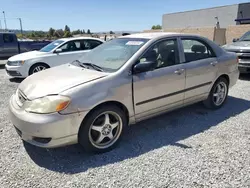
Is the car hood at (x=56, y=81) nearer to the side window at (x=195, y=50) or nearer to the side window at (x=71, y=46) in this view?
the side window at (x=195, y=50)

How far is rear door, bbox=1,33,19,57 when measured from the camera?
1098 cm

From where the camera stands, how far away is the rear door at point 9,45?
1098 centimetres

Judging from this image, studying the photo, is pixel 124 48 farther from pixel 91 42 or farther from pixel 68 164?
pixel 91 42

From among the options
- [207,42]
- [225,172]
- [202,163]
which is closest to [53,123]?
[202,163]

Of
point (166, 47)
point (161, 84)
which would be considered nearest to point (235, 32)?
point (166, 47)

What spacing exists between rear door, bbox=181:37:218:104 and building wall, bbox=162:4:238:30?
3556 cm

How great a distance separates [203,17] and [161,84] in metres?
42.2

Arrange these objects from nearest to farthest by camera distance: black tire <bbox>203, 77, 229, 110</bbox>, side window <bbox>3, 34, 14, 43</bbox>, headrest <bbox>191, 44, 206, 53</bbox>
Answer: headrest <bbox>191, 44, 206, 53</bbox>
black tire <bbox>203, 77, 229, 110</bbox>
side window <bbox>3, 34, 14, 43</bbox>

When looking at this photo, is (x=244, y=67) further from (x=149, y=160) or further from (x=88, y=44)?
(x=149, y=160)

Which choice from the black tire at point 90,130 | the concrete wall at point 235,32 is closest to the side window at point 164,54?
the black tire at point 90,130

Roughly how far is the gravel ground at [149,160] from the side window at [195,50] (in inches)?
47.2

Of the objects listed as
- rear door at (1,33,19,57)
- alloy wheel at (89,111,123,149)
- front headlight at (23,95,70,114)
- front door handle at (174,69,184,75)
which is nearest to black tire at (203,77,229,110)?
front door handle at (174,69,184,75)

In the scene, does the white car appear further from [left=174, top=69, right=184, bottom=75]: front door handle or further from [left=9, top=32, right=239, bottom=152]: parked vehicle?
[left=174, top=69, right=184, bottom=75]: front door handle

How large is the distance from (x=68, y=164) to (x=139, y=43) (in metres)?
2.04
